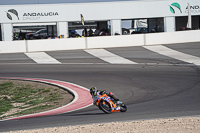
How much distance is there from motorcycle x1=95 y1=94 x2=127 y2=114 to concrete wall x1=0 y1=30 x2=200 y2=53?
18.3m

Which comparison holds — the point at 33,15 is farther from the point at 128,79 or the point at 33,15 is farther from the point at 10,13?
the point at 128,79

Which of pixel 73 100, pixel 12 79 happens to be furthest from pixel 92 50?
pixel 73 100

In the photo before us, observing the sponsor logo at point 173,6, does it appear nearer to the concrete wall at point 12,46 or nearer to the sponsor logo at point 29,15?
the sponsor logo at point 29,15

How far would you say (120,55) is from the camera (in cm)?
2492

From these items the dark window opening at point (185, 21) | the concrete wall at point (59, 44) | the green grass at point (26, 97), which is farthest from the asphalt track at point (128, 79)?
the dark window opening at point (185, 21)

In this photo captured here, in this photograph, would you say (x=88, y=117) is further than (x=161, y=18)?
No

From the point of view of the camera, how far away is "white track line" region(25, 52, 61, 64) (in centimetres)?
2336

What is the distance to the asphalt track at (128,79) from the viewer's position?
930cm

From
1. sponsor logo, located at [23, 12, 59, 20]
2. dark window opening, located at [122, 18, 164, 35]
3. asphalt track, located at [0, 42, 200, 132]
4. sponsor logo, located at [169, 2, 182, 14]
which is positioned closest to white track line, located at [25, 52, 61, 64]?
asphalt track, located at [0, 42, 200, 132]

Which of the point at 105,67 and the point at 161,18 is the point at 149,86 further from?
the point at 161,18

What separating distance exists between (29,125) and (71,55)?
1689cm

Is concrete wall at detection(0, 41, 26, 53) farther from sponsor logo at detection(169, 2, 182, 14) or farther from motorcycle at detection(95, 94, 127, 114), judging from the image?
motorcycle at detection(95, 94, 127, 114)

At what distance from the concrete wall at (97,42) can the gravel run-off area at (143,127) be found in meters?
Result: 19.7

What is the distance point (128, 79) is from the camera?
1642cm
